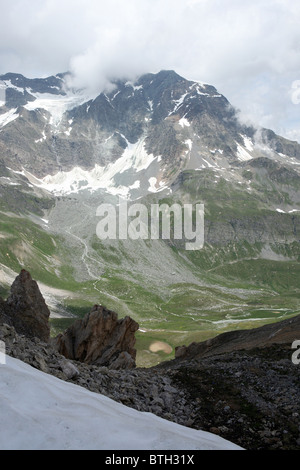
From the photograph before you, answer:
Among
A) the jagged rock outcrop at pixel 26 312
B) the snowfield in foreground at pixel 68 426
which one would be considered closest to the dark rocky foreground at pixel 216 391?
the snowfield in foreground at pixel 68 426

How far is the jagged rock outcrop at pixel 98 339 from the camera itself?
2000 inches

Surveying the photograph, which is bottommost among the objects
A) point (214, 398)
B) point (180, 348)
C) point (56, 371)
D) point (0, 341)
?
point (180, 348)

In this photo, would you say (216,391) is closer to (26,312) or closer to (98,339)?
(26,312)

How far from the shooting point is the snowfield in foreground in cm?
876

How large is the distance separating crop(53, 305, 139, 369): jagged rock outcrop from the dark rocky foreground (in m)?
27.8

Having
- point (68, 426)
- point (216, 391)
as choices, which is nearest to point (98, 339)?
point (216, 391)

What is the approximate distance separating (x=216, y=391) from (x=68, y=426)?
13.0 m

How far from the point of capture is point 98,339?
53.6m

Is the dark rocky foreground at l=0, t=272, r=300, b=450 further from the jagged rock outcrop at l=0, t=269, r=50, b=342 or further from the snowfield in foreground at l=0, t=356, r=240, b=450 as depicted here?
the jagged rock outcrop at l=0, t=269, r=50, b=342

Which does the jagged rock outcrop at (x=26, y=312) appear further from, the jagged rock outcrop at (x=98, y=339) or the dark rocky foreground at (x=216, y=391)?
the dark rocky foreground at (x=216, y=391)

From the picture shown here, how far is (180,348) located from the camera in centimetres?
4966

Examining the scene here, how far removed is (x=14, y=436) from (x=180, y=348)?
43.2m
